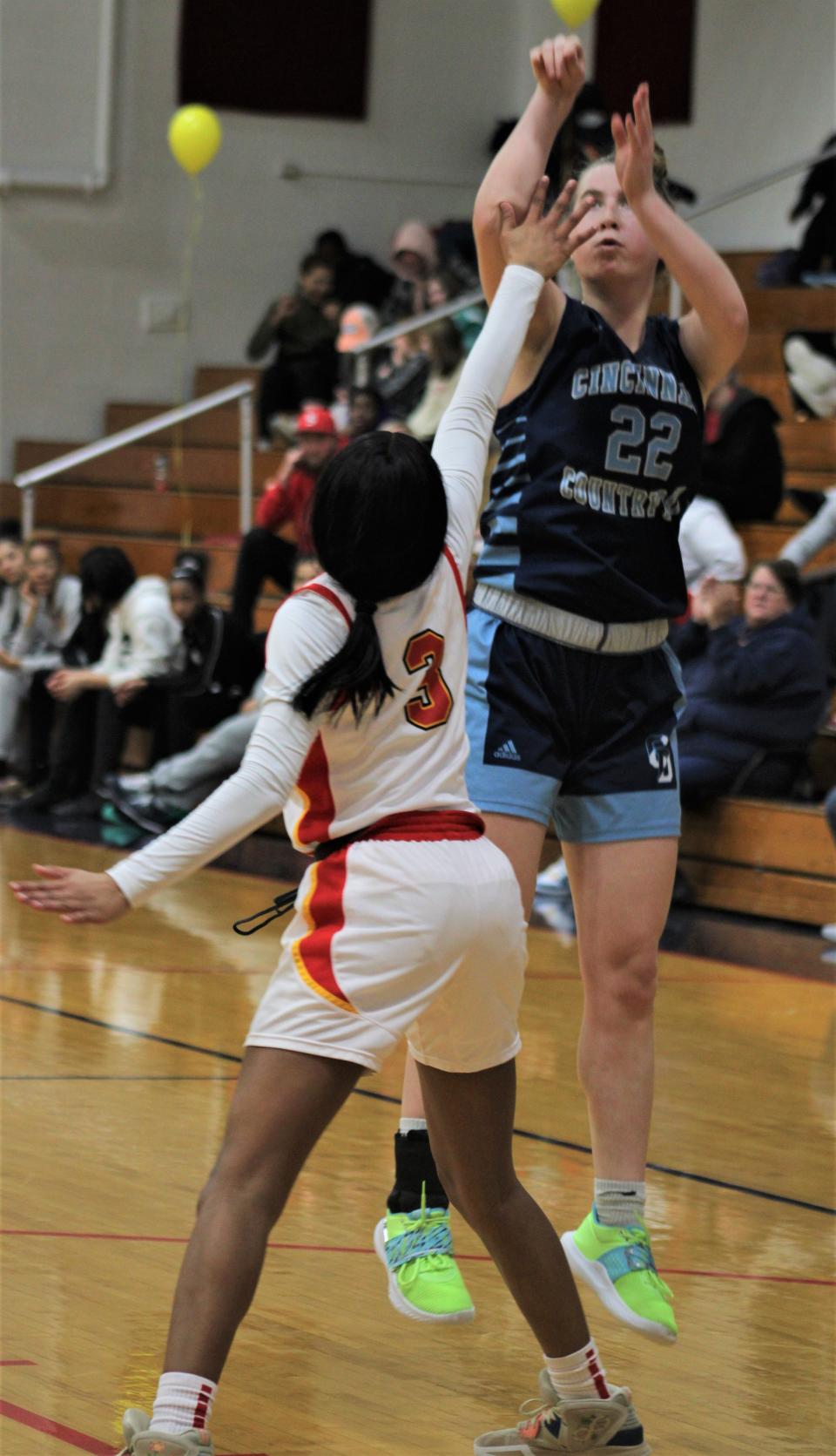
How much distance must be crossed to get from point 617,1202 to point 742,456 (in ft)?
20.0

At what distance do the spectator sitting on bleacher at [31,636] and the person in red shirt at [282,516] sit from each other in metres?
0.94

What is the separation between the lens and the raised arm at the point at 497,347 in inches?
103

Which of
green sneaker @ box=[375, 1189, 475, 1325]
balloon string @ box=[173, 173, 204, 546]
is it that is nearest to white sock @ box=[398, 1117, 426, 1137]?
green sneaker @ box=[375, 1189, 475, 1325]

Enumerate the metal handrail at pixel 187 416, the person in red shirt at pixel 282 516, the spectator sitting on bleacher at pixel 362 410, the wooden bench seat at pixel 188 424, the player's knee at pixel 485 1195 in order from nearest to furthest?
the player's knee at pixel 485 1195, the person in red shirt at pixel 282 516, the spectator sitting on bleacher at pixel 362 410, the metal handrail at pixel 187 416, the wooden bench seat at pixel 188 424

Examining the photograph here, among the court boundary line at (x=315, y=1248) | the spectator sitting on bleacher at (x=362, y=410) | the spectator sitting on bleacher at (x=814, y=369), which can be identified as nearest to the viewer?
the court boundary line at (x=315, y=1248)

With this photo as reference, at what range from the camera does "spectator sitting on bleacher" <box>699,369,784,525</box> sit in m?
8.58

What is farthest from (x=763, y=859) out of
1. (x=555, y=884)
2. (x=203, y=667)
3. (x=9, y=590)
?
(x=9, y=590)

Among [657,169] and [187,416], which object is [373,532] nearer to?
[657,169]

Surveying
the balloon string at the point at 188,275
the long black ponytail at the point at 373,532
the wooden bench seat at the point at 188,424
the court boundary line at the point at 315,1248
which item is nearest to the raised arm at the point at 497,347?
the long black ponytail at the point at 373,532

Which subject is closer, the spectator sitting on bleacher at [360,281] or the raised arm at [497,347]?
the raised arm at [497,347]

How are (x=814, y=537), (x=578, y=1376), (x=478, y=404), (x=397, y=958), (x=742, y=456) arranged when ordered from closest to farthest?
(x=397, y=958), (x=578, y=1376), (x=478, y=404), (x=814, y=537), (x=742, y=456)

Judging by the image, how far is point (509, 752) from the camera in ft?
9.72

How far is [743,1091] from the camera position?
481 cm

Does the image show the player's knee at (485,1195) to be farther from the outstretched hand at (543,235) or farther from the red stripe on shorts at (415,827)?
the outstretched hand at (543,235)
